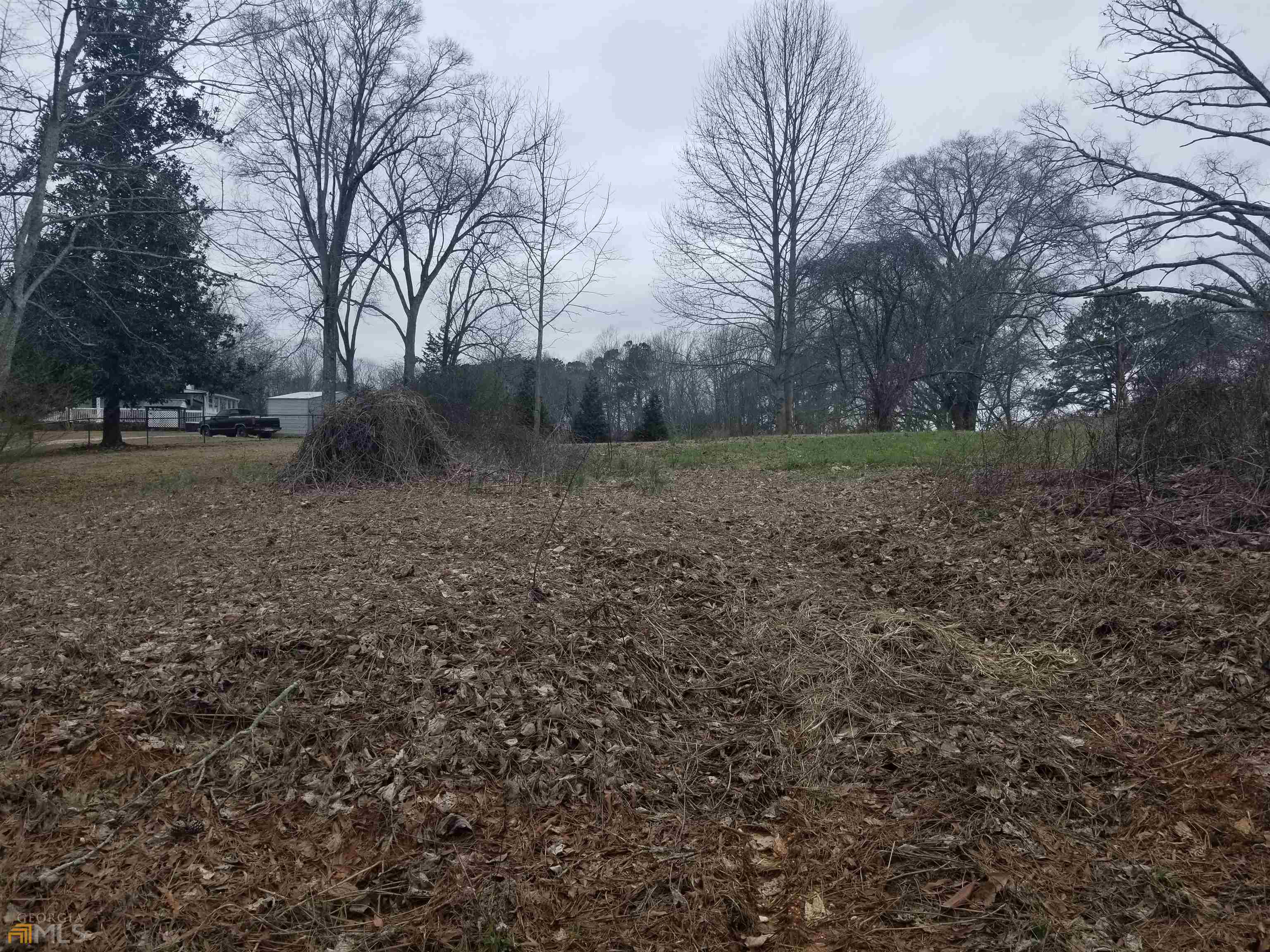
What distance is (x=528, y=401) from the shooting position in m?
21.8

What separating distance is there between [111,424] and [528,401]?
12206 mm

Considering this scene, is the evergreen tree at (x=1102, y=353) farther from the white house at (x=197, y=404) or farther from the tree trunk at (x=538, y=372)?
the white house at (x=197, y=404)

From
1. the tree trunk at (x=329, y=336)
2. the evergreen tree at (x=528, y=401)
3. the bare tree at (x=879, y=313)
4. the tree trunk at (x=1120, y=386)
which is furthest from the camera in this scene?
the bare tree at (x=879, y=313)

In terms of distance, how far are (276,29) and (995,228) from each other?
2758 centimetres

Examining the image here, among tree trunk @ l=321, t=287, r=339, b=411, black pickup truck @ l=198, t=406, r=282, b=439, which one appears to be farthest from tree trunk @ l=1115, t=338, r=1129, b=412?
black pickup truck @ l=198, t=406, r=282, b=439

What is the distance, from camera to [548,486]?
947 centimetres

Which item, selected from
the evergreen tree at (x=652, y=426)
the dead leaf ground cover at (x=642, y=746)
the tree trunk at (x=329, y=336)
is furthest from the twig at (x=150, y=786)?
the evergreen tree at (x=652, y=426)

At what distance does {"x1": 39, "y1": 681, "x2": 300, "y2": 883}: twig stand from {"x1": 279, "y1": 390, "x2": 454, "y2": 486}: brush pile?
6820 millimetres

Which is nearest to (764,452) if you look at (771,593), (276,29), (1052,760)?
(771,593)

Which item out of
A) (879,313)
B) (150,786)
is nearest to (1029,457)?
(150,786)

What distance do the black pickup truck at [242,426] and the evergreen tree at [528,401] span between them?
1202 centimetres

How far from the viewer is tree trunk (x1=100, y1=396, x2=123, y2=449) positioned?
22.3 metres

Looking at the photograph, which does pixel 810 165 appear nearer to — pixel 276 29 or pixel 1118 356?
pixel 276 29

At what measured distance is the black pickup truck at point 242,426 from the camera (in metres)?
32.5
